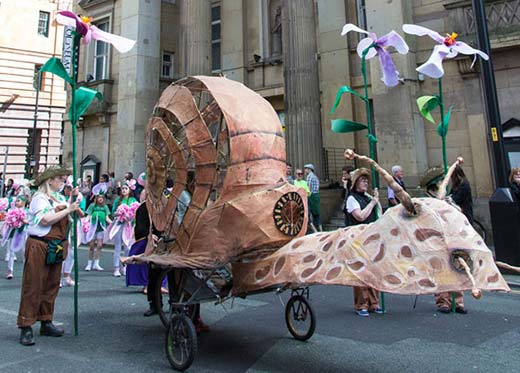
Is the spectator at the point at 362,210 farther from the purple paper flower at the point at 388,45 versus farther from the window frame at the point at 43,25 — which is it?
the window frame at the point at 43,25

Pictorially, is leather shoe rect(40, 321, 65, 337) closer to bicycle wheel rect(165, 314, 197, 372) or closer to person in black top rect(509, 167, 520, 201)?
bicycle wheel rect(165, 314, 197, 372)

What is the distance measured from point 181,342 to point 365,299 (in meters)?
2.98

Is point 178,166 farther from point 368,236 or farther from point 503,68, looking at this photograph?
point 503,68

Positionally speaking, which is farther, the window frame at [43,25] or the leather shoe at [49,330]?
the window frame at [43,25]

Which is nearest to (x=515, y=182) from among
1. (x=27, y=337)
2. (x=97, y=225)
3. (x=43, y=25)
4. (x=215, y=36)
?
(x=27, y=337)

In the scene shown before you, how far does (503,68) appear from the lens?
→ 12500 millimetres

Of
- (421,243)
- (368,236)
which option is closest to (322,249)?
(368,236)

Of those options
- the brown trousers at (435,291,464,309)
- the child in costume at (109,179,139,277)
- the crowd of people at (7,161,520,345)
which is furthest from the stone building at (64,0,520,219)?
the brown trousers at (435,291,464,309)

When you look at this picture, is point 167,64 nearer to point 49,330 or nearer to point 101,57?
point 101,57

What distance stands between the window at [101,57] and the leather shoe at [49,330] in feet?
62.8

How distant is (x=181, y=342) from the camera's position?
3.95 metres

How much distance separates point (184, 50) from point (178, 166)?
14.4 m

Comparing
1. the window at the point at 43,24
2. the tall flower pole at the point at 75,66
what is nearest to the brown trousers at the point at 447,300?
the tall flower pole at the point at 75,66

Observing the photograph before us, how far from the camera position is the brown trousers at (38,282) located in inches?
187
